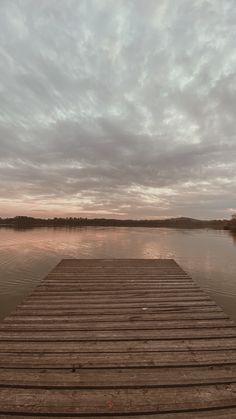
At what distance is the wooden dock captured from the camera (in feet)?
8.65

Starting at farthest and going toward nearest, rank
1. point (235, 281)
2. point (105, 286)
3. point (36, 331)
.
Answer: point (235, 281), point (105, 286), point (36, 331)

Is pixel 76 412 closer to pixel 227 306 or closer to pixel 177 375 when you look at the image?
pixel 177 375

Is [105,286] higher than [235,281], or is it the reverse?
[105,286]

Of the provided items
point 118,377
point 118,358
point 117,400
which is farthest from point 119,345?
point 117,400

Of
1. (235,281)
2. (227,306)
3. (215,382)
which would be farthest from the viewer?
(235,281)

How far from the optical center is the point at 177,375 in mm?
3113

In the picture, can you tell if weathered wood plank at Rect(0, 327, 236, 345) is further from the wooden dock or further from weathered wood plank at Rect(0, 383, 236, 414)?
weathered wood plank at Rect(0, 383, 236, 414)

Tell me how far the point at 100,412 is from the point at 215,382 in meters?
1.43

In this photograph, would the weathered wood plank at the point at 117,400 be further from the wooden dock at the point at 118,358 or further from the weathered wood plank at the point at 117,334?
the weathered wood plank at the point at 117,334

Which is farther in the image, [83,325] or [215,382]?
[83,325]

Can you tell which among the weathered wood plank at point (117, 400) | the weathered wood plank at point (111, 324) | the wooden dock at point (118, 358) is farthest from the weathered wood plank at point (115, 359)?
the weathered wood plank at point (111, 324)

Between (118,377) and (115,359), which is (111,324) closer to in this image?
(115,359)

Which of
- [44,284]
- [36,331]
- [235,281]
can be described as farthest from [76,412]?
[235,281]

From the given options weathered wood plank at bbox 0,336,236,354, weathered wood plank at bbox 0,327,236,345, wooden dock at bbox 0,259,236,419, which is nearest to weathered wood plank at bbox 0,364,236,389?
wooden dock at bbox 0,259,236,419
